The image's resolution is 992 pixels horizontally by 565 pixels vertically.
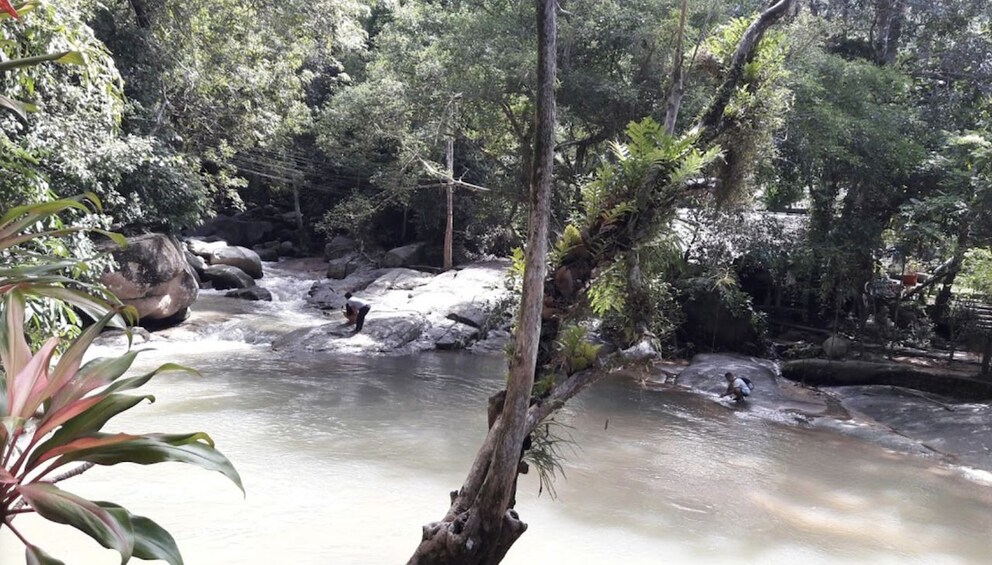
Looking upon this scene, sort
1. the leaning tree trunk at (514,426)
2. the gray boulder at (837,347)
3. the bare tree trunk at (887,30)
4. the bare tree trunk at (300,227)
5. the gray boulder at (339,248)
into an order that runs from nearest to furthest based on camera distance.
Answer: the leaning tree trunk at (514,426) < the gray boulder at (837,347) < the bare tree trunk at (887,30) < the gray boulder at (339,248) < the bare tree trunk at (300,227)

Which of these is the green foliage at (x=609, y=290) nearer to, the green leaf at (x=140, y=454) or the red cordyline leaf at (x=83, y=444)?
the green leaf at (x=140, y=454)

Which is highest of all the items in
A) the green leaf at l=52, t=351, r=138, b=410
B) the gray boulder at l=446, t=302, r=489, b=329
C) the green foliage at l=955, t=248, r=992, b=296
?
the green foliage at l=955, t=248, r=992, b=296

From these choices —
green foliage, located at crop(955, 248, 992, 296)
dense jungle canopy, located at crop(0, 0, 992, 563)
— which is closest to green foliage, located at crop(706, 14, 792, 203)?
dense jungle canopy, located at crop(0, 0, 992, 563)

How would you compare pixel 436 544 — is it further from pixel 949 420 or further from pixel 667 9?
pixel 667 9

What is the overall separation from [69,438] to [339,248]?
20.5m

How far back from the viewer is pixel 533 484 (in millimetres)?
6531

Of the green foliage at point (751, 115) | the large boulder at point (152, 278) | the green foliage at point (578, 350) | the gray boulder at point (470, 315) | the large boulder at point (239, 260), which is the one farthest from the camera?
the large boulder at point (239, 260)

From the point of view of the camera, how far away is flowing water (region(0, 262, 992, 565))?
17.0 feet

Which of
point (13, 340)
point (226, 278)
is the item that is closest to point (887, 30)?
point (226, 278)

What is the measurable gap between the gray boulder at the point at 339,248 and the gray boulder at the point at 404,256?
2.11 metres

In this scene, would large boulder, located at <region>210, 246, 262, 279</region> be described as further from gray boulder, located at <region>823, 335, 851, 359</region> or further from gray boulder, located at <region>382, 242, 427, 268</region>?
gray boulder, located at <region>823, 335, 851, 359</region>

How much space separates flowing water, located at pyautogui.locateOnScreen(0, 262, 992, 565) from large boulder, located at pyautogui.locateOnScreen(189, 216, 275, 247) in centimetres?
1393

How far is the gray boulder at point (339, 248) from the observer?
70.4 feet

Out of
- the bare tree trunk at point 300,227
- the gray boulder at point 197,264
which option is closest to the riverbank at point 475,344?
the gray boulder at point 197,264
